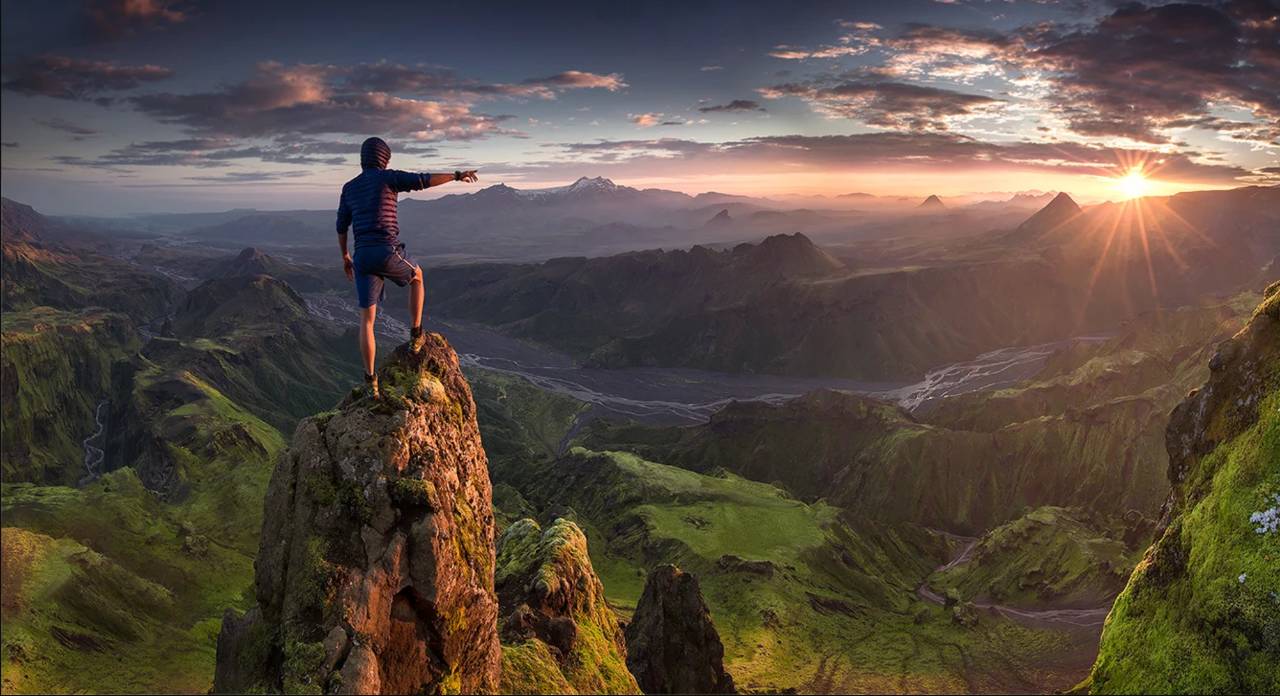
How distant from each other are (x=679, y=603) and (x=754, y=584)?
56129 mm

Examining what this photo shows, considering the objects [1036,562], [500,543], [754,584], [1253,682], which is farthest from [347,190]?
[1036,562]

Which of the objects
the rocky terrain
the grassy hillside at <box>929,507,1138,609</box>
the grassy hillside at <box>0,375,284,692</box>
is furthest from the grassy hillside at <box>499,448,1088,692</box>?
the grassy hillside at <box>0,375,284,692</box>

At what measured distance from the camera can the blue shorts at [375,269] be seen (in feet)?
67.3

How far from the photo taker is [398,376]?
26797mm

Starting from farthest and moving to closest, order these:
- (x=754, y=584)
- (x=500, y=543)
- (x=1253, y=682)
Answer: (x=754, y=584), (x=500, y=543), (x=1253, y=682)

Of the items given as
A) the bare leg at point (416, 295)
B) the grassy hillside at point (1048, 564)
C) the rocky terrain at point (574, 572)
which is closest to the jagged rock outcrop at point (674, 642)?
the rocky terrain at point (574, 572)

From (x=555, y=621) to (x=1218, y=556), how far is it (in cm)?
3738

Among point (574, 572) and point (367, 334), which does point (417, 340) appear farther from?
point (574, 572)

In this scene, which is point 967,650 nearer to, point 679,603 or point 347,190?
point 679,603

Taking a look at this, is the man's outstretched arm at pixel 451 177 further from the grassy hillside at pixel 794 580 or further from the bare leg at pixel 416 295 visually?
the grassy hillside at pixel 794 580

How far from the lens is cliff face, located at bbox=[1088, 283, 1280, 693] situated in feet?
114

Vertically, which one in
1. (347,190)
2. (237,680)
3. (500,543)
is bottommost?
(500,543)

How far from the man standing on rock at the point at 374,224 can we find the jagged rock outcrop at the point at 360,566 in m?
3.74

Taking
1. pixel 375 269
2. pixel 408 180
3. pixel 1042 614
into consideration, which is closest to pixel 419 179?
pixel 408 180
